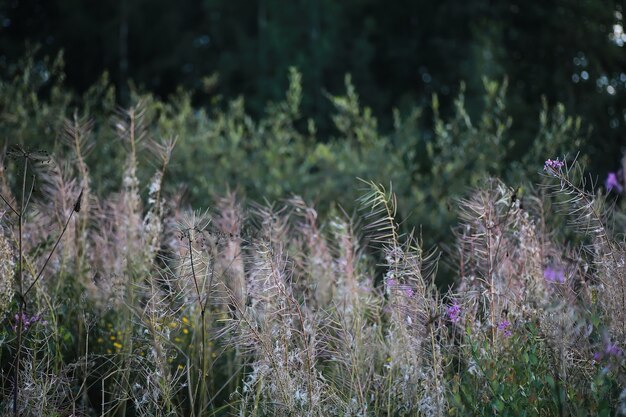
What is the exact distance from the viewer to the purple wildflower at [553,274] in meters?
3.45

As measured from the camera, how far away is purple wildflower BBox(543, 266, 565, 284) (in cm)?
345

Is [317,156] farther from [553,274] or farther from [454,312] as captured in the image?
[454,312]

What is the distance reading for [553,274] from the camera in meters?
3.57

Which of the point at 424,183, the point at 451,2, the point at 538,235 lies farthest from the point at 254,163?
the point at 451,2

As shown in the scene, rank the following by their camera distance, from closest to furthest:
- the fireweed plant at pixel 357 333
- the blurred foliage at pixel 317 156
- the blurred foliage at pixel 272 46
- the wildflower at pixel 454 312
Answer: the fireweed plant at pixel 357 333, the wildflower at pixel 454 312, the blurred foliage at pixel 317 156, the blurred foliage at pixel 272 46

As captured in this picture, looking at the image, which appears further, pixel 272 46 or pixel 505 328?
pixel 272 46

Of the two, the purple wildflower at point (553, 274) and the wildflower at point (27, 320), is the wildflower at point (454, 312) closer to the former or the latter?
the purple wildflower at point (553, 274)

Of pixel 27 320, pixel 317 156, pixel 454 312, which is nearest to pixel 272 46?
pixel 317 156

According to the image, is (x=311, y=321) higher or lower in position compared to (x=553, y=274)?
higher

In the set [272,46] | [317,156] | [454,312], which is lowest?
[272,46]

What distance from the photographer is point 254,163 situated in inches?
352

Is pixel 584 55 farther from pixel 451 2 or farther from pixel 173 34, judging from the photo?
pixel 173 34

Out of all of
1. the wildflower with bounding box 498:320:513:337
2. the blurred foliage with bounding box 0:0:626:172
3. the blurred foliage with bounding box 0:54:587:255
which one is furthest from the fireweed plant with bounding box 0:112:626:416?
the blurred foliage with bounding box 0:0:626:172

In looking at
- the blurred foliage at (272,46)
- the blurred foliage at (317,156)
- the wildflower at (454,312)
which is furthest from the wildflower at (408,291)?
the blurred foliage at (272,46)
